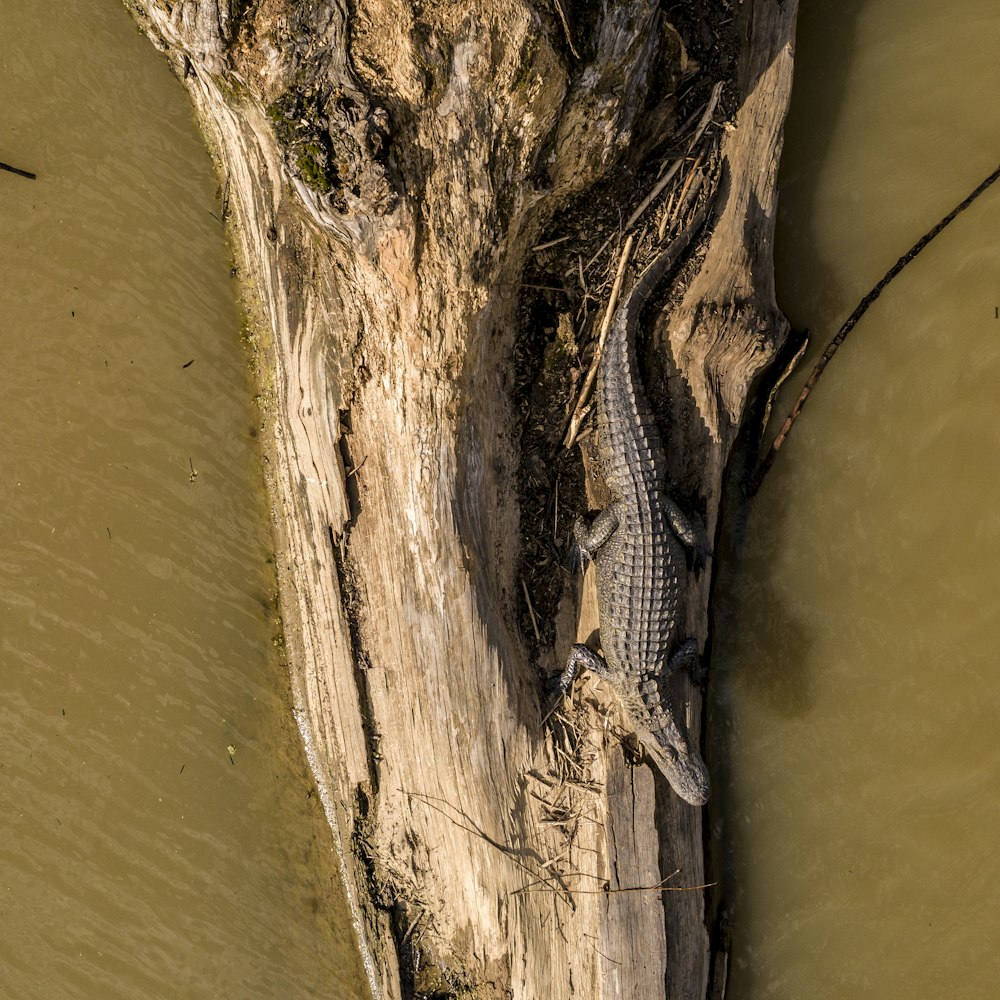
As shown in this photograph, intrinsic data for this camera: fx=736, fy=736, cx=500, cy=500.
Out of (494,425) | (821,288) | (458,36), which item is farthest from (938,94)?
(494,425)

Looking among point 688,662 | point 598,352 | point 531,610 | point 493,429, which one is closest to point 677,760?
point 688,662

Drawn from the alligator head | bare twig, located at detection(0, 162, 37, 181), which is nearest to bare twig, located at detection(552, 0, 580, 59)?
bare twig, located at detection(0, 162, 37, 181)

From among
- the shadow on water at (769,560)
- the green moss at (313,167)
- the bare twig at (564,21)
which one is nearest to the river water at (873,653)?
the shadow on water at (769,560)

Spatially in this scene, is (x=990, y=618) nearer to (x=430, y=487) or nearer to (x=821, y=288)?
(x=821, y=288)

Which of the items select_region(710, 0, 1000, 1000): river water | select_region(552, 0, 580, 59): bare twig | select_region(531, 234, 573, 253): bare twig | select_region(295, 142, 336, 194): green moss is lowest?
select_region(710, 0, 1000, 1000): river water

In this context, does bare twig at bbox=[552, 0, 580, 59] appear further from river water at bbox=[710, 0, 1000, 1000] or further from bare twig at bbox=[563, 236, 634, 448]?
river water at bbox=[710, 0, 1000, 1000]
